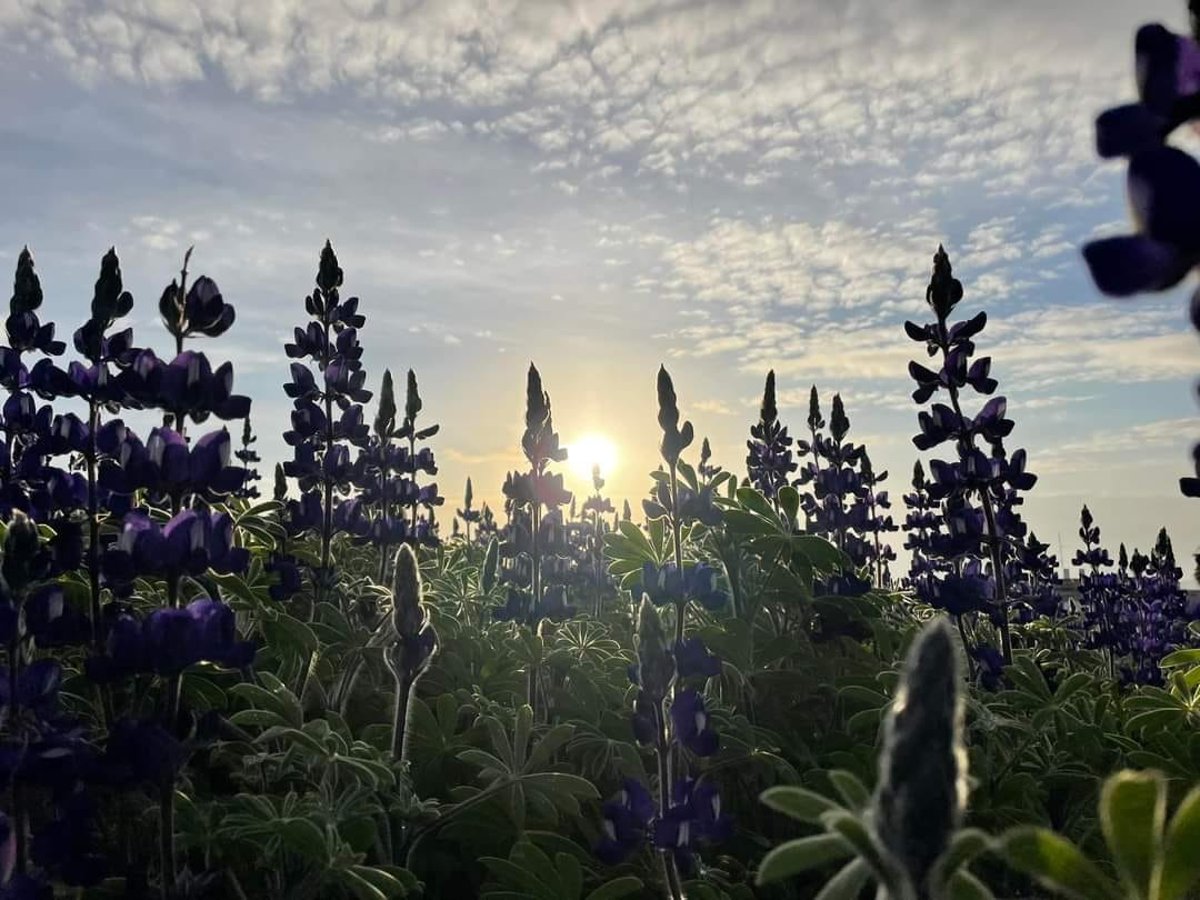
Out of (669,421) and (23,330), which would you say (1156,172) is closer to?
(669,421)

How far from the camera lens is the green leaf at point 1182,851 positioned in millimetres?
1438

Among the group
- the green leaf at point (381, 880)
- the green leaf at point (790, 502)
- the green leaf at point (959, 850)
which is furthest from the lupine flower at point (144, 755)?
the green leaf at point (790, 502)

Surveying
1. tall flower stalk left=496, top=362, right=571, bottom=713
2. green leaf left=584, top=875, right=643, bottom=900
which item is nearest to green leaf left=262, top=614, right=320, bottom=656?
tall flower stalk left=496, top=362, right=571, bottom=713

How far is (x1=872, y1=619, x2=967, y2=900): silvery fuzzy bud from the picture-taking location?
1.01m

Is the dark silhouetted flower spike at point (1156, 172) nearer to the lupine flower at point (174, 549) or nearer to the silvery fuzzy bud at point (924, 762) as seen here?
the silvery fuzzy bud at point (924, 762)

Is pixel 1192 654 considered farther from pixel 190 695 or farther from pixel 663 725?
pixel 190 695

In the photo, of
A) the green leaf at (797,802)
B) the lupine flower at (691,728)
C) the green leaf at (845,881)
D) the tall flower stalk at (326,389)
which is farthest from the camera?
the tall flower stalk at (326,389)

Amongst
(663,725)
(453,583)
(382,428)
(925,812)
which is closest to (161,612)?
(663,725)

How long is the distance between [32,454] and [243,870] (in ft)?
Result: 10.4

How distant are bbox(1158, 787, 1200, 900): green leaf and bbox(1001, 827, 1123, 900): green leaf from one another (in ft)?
0.28

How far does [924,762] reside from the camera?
3.40ft

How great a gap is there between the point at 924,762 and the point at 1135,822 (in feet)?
1.74

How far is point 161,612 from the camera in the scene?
104 inches

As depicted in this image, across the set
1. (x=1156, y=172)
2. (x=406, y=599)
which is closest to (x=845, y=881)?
(x=1156, y=172)
